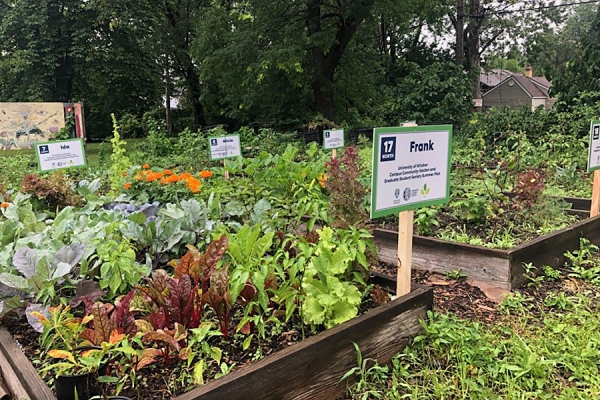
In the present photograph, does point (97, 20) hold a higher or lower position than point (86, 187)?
higher

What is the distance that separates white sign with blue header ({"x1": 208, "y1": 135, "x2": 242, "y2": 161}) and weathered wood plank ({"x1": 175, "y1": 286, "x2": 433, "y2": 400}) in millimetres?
4340

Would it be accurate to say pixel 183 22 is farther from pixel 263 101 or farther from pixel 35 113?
pixel 35 113

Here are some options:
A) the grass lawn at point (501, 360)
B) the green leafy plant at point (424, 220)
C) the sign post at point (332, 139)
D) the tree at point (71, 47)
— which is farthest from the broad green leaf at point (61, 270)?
the tree at point (71, 47)

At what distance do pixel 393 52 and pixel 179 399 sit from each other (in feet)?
96.2

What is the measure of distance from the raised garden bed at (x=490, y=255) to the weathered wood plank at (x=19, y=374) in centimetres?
239

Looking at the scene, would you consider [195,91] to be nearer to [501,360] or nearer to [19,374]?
[19,374]

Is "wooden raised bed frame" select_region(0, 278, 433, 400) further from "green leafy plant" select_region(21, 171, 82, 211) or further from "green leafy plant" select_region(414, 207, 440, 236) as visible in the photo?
"green leafy plant" select_region(21, 171, 82, 211)

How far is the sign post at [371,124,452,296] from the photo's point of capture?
7.33ft

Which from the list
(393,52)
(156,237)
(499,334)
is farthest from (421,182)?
(393,52)

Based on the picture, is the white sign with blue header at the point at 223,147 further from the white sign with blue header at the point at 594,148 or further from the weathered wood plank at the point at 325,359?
the weathered wood plank at the point at 325,359

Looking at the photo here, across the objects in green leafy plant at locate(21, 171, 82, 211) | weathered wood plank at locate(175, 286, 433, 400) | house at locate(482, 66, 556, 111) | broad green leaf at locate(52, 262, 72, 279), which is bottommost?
weathered wood plank at locate(175, 286, 433, 400)

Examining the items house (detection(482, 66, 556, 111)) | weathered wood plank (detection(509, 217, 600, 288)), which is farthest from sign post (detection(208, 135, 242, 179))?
house (detection(482, 66, 556, 111))

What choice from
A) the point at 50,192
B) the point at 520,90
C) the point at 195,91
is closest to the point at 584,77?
the point at 50,192

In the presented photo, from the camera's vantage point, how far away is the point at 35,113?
421 inches
